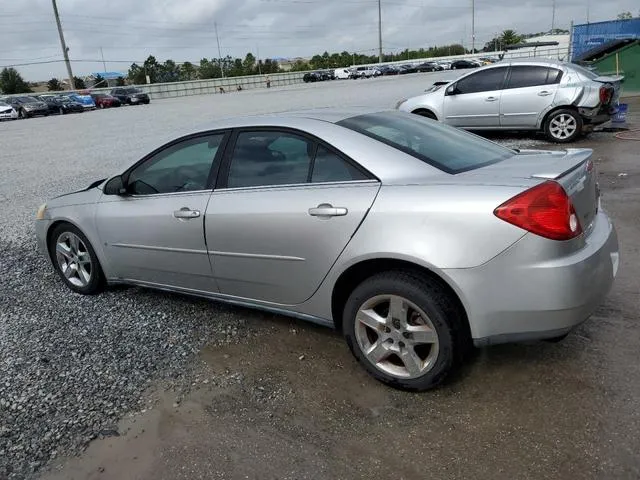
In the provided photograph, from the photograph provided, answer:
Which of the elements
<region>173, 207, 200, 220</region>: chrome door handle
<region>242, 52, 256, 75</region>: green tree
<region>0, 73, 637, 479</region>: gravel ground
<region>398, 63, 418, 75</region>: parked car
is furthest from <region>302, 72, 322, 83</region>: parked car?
<region>173, 207, 200, 220</region>: chrome door handle

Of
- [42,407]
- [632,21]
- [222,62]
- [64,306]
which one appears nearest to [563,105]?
[64,306]

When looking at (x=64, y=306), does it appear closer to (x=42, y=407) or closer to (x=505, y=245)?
(x=42, y=407)

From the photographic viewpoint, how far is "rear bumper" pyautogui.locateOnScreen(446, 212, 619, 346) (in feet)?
8.55

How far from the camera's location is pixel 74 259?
4.78m

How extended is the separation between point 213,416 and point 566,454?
1.79 metres

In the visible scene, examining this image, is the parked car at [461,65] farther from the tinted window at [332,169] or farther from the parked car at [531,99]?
the tinted window at [332,169]

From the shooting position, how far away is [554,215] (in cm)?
263

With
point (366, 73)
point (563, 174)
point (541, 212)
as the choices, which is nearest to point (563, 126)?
point (563, 174)

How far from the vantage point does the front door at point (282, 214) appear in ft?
10.1

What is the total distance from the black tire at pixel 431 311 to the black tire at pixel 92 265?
258cm

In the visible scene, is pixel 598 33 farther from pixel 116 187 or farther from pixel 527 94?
pixel 116 187

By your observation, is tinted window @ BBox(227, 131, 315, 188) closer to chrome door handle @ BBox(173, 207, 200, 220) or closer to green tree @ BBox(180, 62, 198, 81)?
chrome door handle @ BBox(173, 207, 200, 220)

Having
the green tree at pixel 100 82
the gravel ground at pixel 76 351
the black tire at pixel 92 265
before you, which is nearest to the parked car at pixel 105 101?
the green tree at pixel 100 82

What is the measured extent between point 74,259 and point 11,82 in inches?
3548
